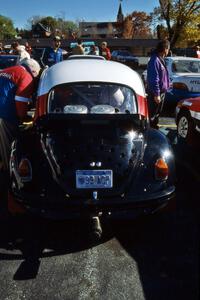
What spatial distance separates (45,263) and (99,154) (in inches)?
43.9

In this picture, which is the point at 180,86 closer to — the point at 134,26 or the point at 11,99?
the point at 11,99

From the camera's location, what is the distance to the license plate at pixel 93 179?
3324mm

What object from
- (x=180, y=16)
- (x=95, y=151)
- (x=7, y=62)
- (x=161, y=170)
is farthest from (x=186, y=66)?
(x=180, y=16)

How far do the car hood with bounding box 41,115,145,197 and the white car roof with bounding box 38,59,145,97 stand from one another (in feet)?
2.74

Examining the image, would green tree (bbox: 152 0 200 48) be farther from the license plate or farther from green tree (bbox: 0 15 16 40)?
green tree (bbox: 0 15 16 40)

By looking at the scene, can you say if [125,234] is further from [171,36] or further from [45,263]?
[171,36]

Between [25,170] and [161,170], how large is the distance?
52.0 inches

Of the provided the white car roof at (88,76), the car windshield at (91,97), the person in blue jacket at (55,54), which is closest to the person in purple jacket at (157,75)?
the white car roof at (88,76)

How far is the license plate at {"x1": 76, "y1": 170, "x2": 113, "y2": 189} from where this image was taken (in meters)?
3.32

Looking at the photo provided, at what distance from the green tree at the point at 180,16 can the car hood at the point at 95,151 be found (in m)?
22.2

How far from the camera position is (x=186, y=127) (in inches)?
266

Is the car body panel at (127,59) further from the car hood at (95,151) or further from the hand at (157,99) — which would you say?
the car hood at (95,151)

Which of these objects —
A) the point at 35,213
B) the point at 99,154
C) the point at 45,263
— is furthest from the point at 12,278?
the point at 99,154

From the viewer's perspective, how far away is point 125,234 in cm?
372
